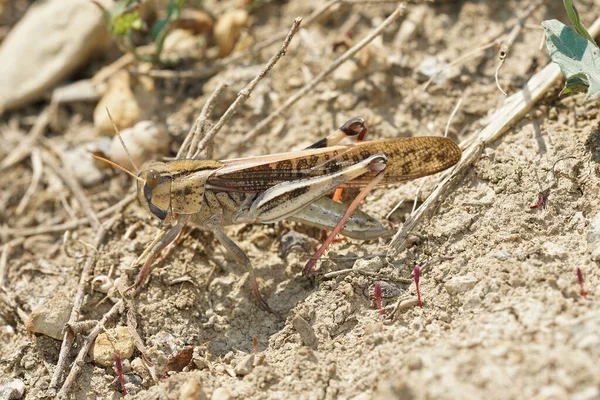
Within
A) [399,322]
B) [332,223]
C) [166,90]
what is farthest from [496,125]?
[166,90]

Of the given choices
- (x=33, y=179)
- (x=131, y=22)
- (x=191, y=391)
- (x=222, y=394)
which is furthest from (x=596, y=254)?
(x=33, y=179)

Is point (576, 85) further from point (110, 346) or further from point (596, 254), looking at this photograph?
point (110, 346)

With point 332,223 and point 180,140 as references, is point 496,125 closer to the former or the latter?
point 332,223

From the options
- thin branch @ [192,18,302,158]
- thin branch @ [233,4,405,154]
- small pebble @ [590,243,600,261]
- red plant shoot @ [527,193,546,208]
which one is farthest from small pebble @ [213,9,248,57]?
small pebble @ [590,243,600,261]

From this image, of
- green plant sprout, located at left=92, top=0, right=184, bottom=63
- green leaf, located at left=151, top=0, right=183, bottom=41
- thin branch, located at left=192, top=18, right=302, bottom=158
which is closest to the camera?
thin branch, located at left=192, top=18, right=302, bottom=158

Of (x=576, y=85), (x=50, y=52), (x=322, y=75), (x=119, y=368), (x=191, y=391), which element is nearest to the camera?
(x=191, y=391)

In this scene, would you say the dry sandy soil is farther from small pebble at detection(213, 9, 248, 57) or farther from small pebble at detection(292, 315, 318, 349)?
small pebble at detection(213, 9, 248, 57)

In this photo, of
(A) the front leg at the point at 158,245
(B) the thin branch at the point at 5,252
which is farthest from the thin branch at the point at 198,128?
(B) the thin branch at the point at 5,252
